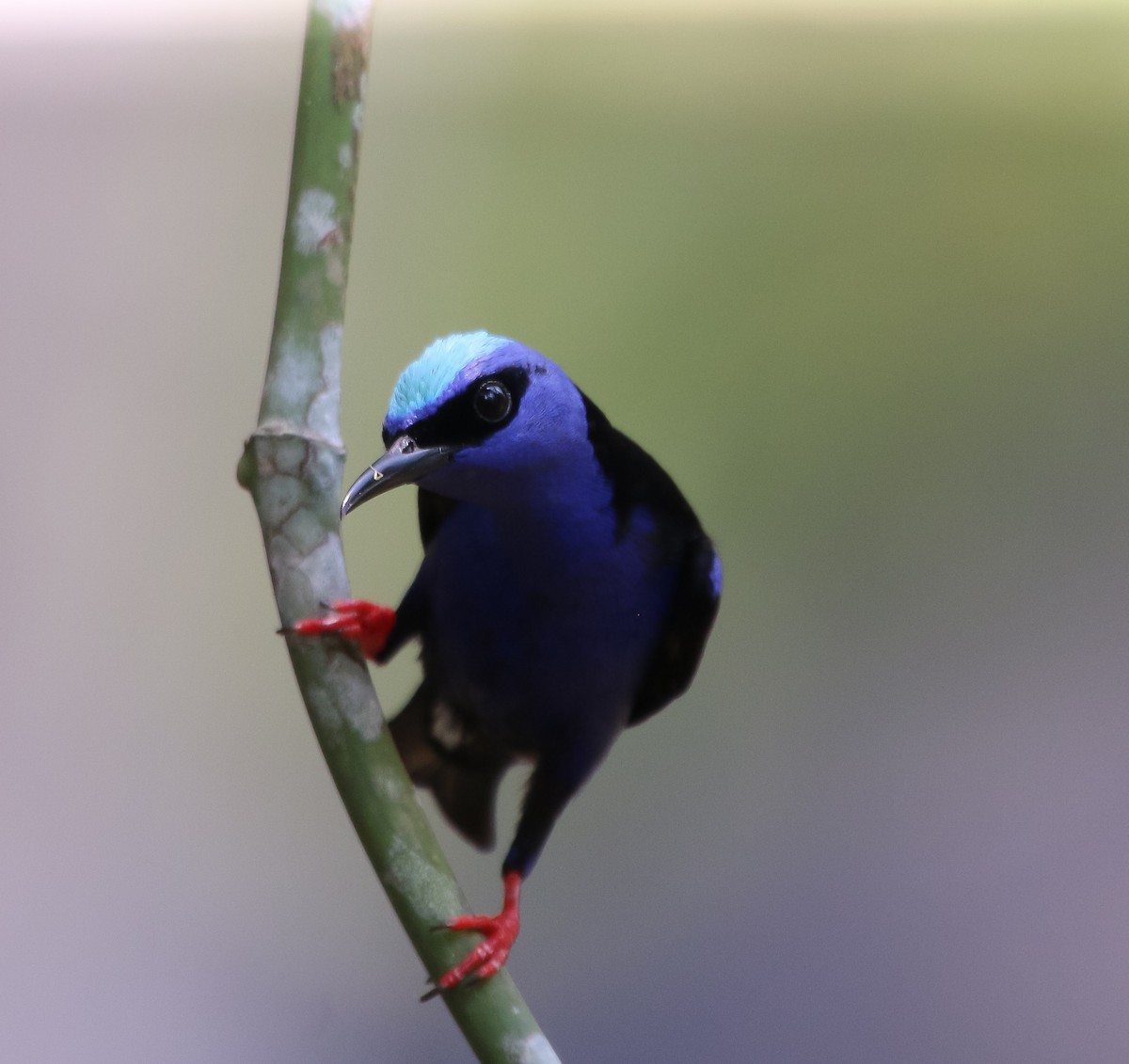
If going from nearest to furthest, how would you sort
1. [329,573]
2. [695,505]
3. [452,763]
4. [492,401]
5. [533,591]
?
[329,573]
[492,401]
[533,591]
[452,763]
[695,505]

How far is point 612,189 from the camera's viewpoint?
171 cm

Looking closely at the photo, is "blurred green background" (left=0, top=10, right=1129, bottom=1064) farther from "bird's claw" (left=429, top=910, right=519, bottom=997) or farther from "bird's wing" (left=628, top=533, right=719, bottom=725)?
"bird's claw" (left=429, top=910, right=519, bottom=997)

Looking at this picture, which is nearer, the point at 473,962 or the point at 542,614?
the point at 473,962

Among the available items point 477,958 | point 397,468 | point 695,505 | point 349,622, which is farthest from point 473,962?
point 695,505

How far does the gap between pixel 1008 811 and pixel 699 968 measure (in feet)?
1.63

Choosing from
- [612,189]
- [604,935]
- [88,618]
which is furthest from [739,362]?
[88,618]

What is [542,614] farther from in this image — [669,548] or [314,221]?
[314,221]

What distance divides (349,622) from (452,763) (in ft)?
1.53

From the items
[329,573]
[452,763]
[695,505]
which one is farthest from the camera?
[695,505]

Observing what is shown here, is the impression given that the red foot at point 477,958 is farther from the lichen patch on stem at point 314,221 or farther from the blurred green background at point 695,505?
the blurred green background at point 695,505

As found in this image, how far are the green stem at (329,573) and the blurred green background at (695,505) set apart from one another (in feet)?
2.33

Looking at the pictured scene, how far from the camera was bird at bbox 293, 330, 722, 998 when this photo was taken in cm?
91

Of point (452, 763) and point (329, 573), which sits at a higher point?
point (329, 573)

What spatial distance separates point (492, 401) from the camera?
889 mm
